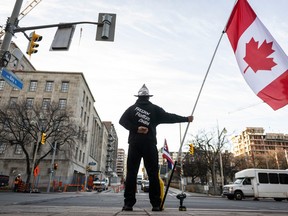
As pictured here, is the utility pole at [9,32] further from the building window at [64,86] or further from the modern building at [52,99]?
the building window at [64,86]

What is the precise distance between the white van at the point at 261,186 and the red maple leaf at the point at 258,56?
20.2 meters

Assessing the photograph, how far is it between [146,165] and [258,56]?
9.61ft

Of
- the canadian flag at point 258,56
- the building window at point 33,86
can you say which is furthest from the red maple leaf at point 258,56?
the building window at point 33,86

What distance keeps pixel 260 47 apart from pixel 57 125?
28581mm

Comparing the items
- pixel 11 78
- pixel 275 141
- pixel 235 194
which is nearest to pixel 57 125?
pixel 235 194

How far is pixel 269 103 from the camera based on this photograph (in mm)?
4602

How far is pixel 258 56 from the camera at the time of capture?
4.82 metres

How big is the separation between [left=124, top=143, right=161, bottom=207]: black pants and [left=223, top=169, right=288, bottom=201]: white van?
20.8 meters

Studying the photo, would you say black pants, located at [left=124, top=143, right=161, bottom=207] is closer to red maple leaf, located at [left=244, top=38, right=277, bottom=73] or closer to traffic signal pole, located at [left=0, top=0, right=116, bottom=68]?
red maple leaf, located at [left=244, top=38, right=277, bottom=73]

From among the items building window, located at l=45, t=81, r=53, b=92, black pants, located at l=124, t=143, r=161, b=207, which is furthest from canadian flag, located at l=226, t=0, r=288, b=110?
building window, located at l=45, t=81, r=53, b=92

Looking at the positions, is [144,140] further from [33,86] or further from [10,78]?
[33,86]

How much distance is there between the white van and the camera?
869 inches

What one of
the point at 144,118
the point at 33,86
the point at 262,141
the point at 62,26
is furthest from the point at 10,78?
the point at 262,141

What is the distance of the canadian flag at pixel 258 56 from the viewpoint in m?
4.55
